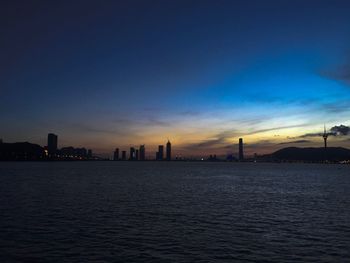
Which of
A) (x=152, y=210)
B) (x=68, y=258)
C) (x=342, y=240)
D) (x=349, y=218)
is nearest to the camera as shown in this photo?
(x=68, y=258)

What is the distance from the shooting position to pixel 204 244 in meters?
31.8

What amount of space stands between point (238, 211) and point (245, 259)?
26.6 meters

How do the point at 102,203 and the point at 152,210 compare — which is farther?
the point at 102,203

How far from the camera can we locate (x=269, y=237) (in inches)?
1382

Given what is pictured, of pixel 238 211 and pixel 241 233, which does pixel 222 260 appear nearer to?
pixel 241 233

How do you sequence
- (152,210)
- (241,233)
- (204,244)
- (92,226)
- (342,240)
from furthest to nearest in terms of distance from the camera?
1. (152,210)
2. (92,226)
3. (241,233)
4. (342,240)
5. (204,244)

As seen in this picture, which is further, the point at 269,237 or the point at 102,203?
the point at 102,203

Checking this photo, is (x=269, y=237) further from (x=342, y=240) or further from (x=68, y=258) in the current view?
(x=68, y=258)

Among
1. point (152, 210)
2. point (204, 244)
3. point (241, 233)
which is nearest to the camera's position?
point (204, 244)

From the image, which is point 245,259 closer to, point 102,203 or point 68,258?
point 68,258

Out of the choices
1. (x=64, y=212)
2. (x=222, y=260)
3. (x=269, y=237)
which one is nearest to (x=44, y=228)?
(x=64, y=212)

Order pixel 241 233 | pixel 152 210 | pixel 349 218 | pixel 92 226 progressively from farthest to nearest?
pixel 152 210 < pixel 349 218 < pixel 92 226 < pixel 241 233

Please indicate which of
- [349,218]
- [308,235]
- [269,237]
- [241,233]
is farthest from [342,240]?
[349,218]

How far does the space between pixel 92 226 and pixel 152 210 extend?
14.5 metres
